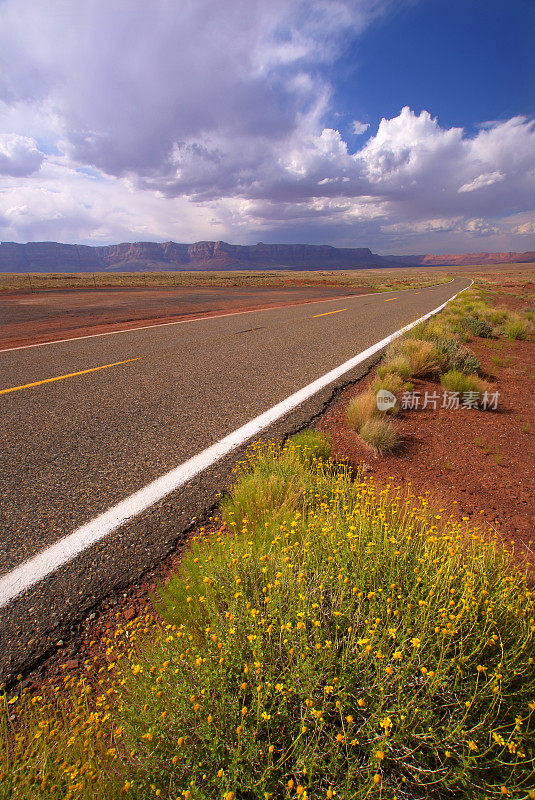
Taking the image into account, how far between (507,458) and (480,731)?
297 centimetres

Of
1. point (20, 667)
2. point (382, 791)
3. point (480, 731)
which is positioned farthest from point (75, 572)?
point (480, 731)

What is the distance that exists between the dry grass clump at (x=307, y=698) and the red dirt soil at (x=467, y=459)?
0.91 m

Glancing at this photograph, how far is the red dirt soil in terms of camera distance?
268 centimetres

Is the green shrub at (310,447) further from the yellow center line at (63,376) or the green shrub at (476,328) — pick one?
the green shrub at (476,328)

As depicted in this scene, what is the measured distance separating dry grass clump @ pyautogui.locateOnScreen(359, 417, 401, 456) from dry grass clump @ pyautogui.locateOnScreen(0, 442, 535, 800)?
5.92 feet

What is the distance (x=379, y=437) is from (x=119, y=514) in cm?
226

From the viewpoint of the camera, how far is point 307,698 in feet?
3.67

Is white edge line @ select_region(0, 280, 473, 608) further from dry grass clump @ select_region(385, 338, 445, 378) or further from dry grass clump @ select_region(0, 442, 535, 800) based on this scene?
Answer: dry grass clump @ select_region(385, 338, 445, 378)

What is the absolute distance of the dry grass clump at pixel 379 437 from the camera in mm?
3428

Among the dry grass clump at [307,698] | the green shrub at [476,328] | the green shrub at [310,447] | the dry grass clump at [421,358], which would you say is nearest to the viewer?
the dry grass clump at [307,698]

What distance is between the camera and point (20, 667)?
1521 mm
